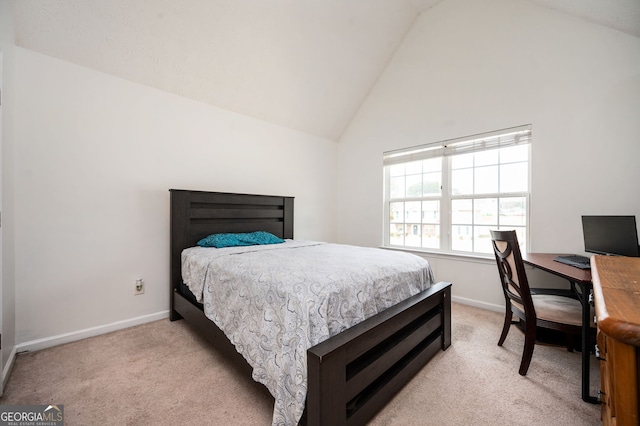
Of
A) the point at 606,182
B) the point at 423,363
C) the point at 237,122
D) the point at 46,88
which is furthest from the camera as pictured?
the point at 237,122

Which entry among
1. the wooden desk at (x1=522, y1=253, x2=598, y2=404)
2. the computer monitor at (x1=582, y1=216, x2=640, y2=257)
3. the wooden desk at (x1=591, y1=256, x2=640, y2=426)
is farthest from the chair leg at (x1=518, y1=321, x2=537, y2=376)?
the wooden desk at (x1=591, y1=256, x2=640, y2=426)

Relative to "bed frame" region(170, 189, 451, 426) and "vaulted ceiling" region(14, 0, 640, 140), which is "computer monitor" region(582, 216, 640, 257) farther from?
"vaulted ceiling" region(14, 0, 640, 140)

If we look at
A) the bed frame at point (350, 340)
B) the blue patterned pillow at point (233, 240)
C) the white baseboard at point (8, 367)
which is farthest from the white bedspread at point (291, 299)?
the white baseboard at point (8, 367)

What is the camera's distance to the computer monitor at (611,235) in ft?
5.93

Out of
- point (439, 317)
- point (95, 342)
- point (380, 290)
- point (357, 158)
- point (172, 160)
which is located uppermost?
point (357, 158)

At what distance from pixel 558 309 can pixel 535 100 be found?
2.01 meters

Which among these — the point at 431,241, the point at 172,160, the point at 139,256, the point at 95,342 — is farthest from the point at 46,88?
the point at 431,241

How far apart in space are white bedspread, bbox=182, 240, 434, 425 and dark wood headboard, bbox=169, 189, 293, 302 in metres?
0.64

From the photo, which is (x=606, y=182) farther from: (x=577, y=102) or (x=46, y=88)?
(x=46, y=88)

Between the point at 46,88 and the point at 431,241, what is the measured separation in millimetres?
4143

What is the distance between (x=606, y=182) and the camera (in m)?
2.27

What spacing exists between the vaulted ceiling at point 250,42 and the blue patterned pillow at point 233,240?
1561 millimetres

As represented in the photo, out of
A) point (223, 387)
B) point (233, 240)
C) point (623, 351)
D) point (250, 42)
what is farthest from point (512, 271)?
point (250, 42)

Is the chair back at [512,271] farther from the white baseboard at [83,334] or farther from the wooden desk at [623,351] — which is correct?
the white baseboard at [83,334]
